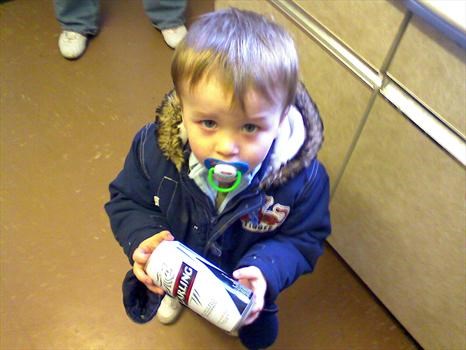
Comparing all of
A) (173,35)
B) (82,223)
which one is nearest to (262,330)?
(82,223)

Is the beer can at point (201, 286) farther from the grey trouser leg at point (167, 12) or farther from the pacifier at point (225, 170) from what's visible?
the grey trouser leg at point (167, 12)

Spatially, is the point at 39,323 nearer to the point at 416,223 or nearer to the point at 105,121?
the point at 105,121

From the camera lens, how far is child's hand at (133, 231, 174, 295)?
0.68 m

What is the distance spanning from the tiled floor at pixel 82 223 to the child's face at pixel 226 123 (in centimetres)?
62

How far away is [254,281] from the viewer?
69cm

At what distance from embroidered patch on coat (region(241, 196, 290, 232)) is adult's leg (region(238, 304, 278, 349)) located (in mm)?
140

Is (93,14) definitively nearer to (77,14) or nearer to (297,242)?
(77,14)

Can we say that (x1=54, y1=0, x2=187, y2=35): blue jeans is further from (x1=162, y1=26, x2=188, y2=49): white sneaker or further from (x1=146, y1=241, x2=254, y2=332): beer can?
(x1=146, y1=241, x2=254, y2=332): beer can

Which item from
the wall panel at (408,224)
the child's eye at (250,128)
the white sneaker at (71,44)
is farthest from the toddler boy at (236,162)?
the white sneaker at (71,44)

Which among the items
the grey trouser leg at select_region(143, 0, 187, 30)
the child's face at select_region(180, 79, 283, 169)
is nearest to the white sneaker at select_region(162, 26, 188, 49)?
the grey trouser leg at select_region(143, 0, 187, 30)

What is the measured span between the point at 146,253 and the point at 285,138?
0.26 meters

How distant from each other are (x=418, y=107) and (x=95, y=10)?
1.22m

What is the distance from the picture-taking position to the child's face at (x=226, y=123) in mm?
554

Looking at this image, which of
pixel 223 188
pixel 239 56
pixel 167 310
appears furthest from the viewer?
pixel 167 310
